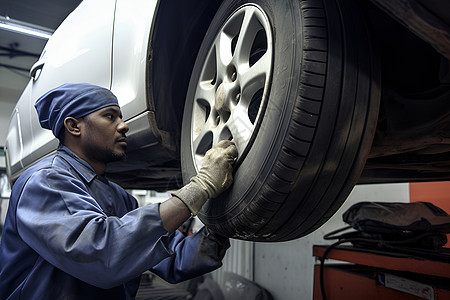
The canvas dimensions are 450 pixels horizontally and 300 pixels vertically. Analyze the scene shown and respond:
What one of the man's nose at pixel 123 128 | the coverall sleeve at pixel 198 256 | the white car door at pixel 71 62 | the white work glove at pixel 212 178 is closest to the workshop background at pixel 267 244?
the coverall sleeve at pixel 198 256

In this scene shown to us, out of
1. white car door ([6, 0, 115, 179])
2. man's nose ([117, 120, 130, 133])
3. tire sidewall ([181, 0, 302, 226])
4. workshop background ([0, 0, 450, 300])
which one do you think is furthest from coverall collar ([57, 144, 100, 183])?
workshop background ([0, 0, 450, 300])

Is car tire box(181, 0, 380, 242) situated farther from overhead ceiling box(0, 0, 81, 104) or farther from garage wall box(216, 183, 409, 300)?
overhead ceiling box(0, 0, 81, 104)

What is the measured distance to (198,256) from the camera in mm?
1004

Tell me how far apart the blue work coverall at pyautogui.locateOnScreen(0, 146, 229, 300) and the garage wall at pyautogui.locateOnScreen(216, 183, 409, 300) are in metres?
1.68

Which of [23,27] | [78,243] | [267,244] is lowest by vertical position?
[267,244]

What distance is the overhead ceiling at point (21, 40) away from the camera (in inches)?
130

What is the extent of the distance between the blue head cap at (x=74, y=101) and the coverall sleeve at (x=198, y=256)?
0.48 meters

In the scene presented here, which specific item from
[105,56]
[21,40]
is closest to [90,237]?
[105,56]

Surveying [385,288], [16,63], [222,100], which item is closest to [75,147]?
[222,100]

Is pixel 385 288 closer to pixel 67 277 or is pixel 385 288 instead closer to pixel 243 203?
pixel 243 203

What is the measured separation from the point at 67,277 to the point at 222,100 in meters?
0.57

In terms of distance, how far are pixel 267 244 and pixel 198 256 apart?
2.57 metres

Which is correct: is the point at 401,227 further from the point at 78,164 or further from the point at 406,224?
the point at 78,164

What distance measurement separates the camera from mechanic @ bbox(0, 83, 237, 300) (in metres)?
0.74
